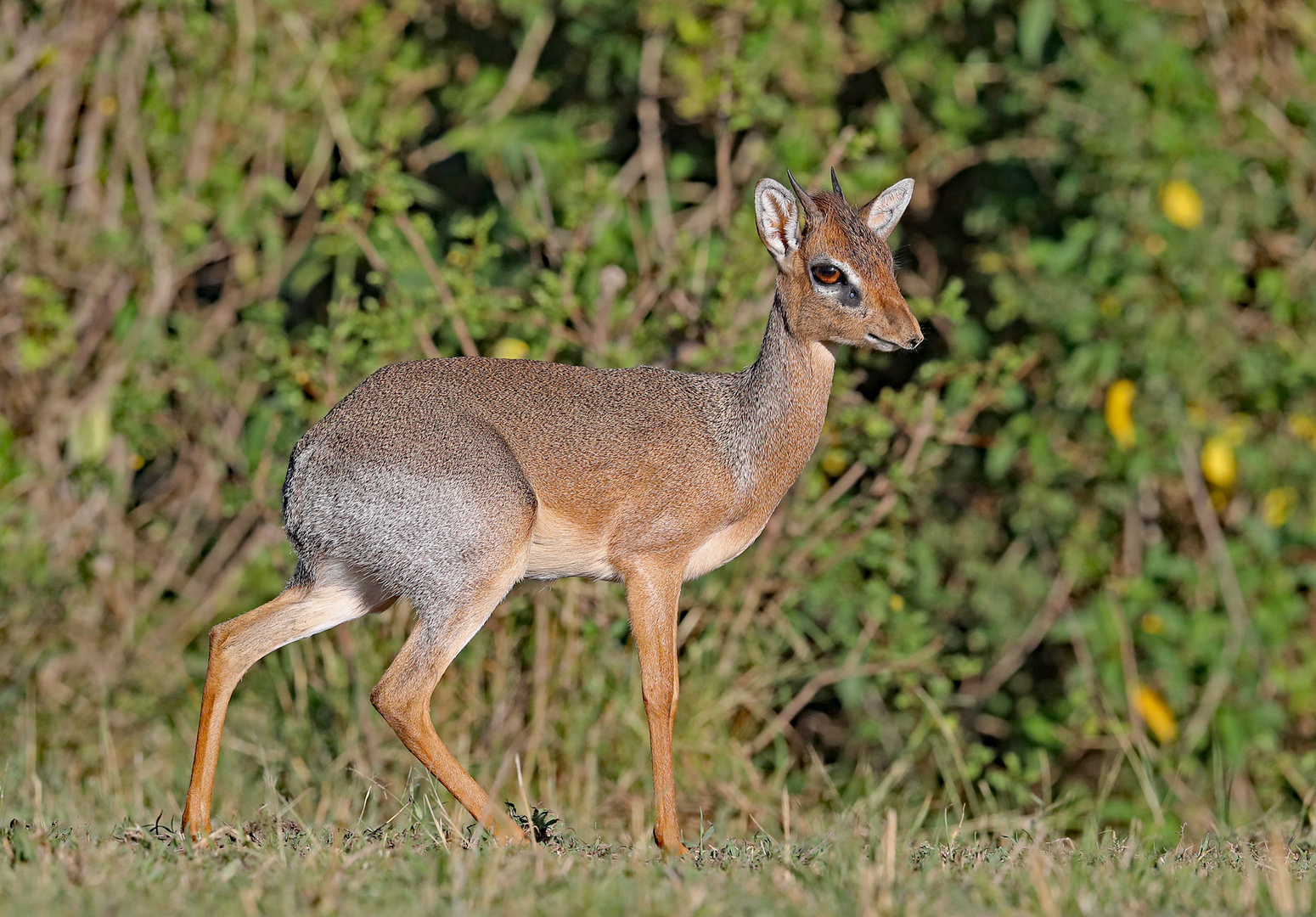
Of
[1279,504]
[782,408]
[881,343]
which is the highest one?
[881,343]

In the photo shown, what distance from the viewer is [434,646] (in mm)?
4668

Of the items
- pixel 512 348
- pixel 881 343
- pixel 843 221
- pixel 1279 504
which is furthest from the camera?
pixel 1279 504

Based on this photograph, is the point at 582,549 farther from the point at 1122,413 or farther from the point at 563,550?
the point at 1122,413

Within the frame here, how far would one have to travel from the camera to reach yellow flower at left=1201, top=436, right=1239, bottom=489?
7305mm

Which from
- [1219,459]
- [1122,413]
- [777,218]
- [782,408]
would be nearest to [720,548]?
[782,408]

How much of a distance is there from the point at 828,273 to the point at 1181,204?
2896 mm

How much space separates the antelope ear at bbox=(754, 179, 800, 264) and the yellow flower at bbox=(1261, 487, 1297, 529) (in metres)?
3.48

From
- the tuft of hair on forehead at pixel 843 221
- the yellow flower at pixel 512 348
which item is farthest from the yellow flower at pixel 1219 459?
the yellow flower at pixel 512 348

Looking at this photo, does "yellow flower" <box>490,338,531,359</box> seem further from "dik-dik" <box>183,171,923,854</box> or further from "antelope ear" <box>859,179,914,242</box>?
"antelope ear" <box>859,179,914,242</box>

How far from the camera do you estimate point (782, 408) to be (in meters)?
5.12

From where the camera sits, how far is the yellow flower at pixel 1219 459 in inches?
288

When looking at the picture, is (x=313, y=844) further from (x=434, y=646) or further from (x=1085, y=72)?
(x=1085, y=72)

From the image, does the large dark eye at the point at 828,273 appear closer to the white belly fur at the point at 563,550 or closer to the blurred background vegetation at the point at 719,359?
the white belly fur at the point at 563,550

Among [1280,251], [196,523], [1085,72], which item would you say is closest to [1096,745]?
[1280,251]
